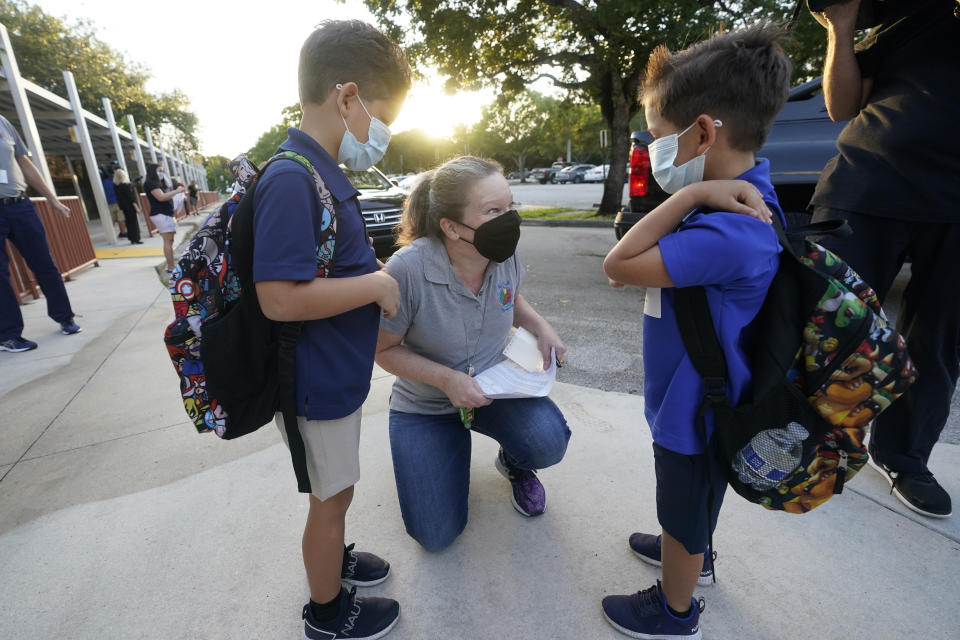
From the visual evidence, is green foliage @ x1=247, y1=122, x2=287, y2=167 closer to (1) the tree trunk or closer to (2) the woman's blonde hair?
(1) the tree trunk

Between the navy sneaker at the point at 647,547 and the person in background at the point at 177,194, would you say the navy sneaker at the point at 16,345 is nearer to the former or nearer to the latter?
the person in background at the point at 177,194

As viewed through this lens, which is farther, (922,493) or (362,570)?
(922,493)

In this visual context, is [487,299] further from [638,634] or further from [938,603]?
[938,603]

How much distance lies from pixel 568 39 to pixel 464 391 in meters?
12.0

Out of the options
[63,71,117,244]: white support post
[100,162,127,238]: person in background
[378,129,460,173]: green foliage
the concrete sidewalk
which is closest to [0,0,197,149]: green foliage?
[100,162,127,238]: person in background

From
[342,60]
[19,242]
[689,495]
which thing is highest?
[342,60]

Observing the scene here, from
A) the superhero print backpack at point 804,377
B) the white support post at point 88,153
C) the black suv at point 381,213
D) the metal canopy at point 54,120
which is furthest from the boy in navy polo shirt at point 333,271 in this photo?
the white support post at point 88,153

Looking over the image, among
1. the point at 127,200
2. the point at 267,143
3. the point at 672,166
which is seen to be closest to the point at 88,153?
the point at 127,200

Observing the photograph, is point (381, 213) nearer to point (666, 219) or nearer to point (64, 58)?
point (666, 219)

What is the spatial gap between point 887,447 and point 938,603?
2.16 feet

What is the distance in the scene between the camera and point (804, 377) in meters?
1.15

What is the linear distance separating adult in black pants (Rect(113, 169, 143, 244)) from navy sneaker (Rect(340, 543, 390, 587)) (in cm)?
1219

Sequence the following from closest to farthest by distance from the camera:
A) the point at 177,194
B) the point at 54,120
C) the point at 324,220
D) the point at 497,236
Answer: the point at 324,220 → the point at 497,236 → the point at 177,194 → the point at 54,120

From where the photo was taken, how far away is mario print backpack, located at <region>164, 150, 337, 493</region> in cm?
117
